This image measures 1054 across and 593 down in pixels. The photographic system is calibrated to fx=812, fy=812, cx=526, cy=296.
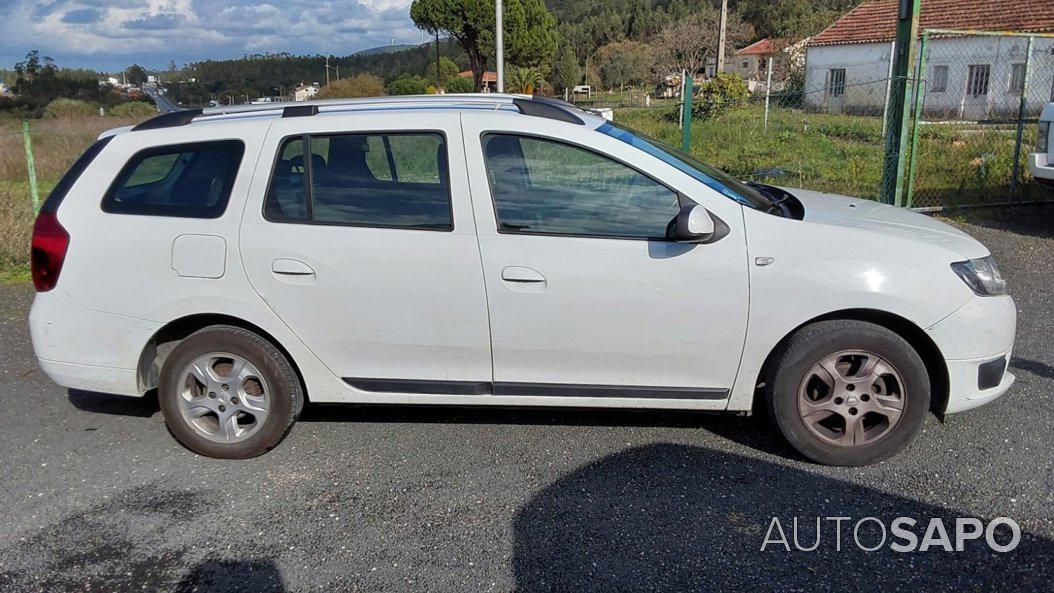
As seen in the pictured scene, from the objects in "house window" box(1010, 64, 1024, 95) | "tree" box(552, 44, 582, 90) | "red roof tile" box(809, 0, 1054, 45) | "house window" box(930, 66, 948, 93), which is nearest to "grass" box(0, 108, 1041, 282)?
"red roof tile" box(809, 0, 1054, 45)

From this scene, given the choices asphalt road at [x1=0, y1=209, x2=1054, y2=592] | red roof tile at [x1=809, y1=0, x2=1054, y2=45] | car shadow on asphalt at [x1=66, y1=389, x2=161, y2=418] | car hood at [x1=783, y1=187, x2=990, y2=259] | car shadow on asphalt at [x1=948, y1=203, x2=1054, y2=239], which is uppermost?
red roof tile at [x1=809, y1=0, x2=1054, y2=45]

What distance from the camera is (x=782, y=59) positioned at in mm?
45969

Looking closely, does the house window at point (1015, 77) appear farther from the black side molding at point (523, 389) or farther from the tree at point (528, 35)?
the black side molding at point (523, 389)

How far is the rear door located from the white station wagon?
1 cm

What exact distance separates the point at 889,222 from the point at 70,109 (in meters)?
29.8

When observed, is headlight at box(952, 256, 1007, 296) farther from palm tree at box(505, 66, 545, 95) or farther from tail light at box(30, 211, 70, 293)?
palm tree at box(505, 66, 545, 95)

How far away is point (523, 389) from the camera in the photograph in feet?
13.2

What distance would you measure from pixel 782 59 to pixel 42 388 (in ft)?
152

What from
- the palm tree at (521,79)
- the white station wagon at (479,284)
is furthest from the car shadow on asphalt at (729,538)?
the palm tree at (521,79)

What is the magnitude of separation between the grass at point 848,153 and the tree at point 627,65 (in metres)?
41.4

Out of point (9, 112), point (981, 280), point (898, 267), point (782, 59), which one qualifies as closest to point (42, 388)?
point (898, 267)

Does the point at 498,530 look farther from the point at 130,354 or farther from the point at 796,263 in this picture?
the point at 130,354

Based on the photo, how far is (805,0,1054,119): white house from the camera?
85.3 feet

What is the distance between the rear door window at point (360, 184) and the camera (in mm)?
3953
